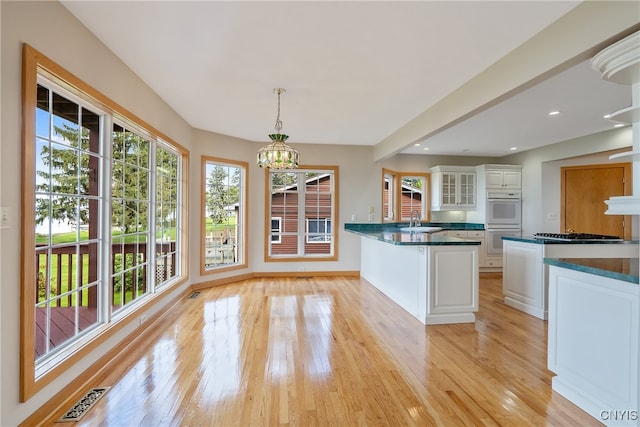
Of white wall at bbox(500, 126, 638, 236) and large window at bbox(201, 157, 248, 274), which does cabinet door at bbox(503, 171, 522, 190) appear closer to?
white wall at bbox(500, 126, 638, 236)

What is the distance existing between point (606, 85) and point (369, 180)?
12.1 feet

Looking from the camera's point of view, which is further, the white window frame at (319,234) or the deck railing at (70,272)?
the white window frame at (319,234)

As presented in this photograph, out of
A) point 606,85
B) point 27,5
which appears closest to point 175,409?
point 27,5

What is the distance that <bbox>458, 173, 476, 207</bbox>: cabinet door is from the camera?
6.76 m

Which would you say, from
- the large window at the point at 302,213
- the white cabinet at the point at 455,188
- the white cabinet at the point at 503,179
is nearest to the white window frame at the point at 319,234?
the large window at the point at 302,213

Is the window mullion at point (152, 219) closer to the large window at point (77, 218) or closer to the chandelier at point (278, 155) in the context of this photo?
the large window at point (77, 218)

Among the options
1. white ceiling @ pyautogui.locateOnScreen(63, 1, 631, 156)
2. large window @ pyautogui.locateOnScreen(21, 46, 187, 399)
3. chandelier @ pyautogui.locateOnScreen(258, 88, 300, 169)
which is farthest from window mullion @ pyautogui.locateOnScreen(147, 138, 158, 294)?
chandelier @ pyautogui.locateOnScreen(258, 88, 300, 169)

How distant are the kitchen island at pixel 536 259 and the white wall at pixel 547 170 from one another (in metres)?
2.13

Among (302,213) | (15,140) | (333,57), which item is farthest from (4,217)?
(302,213)

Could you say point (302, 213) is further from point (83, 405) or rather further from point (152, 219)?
point (83, 405)

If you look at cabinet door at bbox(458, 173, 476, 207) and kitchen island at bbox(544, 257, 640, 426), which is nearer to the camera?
kitchen island at bbox(544, 257, 640, 426)

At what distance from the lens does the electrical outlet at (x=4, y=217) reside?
5.31ft

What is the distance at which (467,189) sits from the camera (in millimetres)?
6773

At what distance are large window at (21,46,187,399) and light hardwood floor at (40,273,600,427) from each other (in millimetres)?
438
